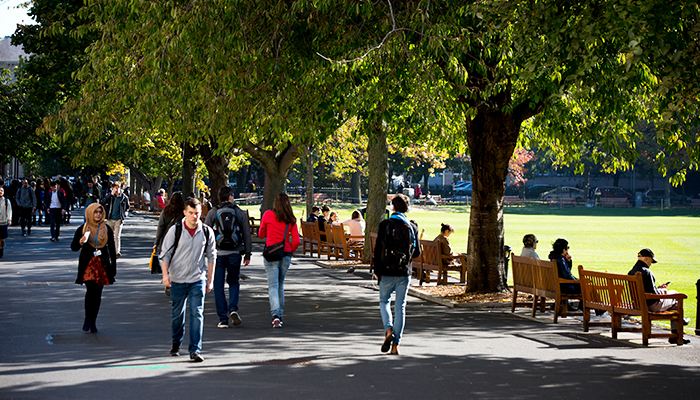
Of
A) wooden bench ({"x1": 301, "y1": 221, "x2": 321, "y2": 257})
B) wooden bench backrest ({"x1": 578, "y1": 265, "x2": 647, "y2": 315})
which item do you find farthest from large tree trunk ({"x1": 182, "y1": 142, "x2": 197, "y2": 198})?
wooden bench backrest ({"x1": 578, "y1": 265, "x2": 647, "y2": 315})

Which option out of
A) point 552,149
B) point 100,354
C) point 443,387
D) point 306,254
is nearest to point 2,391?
point 100,354

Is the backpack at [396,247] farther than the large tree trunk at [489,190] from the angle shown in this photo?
No

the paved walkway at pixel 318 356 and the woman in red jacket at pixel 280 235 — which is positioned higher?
the woman in red jacket at pixel 280 235

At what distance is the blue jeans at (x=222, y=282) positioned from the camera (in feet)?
33.2

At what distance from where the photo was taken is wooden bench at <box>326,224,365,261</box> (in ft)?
65.2

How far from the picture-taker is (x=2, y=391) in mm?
6488

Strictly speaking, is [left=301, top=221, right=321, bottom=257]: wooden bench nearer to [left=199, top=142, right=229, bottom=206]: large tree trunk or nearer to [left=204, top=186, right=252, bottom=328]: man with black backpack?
[left=199, top=142, right=229, bottom=206]: large tree trunk

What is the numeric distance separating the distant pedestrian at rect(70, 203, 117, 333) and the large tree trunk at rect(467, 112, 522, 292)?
20.9 ft

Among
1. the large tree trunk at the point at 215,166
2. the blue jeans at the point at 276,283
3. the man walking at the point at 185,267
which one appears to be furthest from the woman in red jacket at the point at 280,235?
the large tree trunk at the point at 215,166

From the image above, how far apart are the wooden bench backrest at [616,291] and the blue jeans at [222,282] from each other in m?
4.48

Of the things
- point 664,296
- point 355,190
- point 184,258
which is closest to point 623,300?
point 664,296

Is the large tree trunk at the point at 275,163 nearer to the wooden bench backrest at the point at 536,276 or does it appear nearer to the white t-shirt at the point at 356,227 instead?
the white t-shirt at the point at 356,227

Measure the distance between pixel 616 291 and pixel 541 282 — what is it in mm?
1817

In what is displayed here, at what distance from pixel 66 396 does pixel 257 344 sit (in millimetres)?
2801
